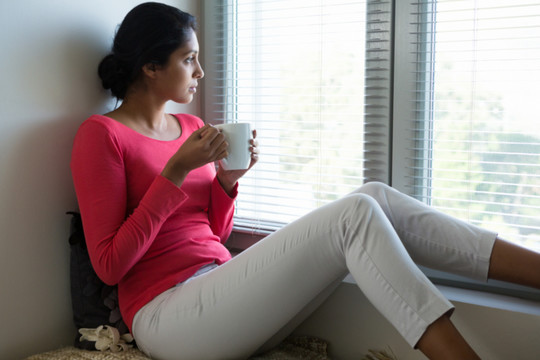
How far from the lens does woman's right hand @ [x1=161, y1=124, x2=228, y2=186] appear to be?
49.7 inches

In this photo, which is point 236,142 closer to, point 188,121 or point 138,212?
point 138,212

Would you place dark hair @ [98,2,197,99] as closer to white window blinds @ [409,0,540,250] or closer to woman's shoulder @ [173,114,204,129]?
woman's shoulder @ [173,114,204,129]

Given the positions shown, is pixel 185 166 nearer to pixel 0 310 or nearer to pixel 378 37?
pixel 0 310

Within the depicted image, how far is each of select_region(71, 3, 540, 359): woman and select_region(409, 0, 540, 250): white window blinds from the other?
0.20 meters

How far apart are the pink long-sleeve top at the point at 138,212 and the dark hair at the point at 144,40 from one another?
17cm

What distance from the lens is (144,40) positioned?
1399 millimetres

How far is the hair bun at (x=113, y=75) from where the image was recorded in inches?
57.2

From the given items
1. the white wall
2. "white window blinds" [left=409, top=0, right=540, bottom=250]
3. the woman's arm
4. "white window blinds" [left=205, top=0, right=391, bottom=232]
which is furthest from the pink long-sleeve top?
"white window blinds" [left=409, top=0, right=540, bottom=250]

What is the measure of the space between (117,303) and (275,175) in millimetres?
671

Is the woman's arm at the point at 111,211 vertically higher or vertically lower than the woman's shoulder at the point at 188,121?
lower

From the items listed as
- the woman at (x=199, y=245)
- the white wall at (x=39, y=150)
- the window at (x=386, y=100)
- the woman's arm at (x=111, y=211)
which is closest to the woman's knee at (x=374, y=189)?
the woman at (x=199, y=245)

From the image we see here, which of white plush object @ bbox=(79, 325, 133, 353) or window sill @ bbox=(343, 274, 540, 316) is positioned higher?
window sill @ bbox=(343, 274, 540, 316)

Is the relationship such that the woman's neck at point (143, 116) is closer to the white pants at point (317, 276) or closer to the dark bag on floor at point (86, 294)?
the dark bag on floor at point (86, 294)

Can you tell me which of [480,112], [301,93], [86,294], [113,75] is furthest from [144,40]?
[480,112]
